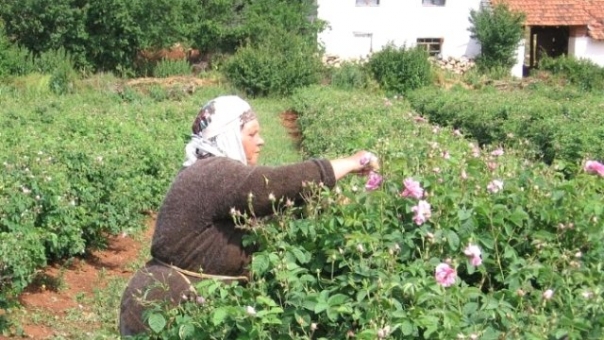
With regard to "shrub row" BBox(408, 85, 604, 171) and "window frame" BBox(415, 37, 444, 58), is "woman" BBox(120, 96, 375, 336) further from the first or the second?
"window frame" BBox(415, 37, 444, 58)

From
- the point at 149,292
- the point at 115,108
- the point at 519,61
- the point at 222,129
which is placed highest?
the point at 222,129

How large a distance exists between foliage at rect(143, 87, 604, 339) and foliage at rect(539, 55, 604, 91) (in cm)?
2882

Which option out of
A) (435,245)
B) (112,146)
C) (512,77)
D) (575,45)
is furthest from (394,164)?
(575,45)

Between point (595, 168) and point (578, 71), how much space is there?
29.9m

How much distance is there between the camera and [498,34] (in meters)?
33.1

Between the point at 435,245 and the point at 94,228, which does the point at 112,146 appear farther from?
the point at 435,245

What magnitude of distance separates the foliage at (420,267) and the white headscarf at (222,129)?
36 cm

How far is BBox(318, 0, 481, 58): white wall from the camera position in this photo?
3478 centimetres

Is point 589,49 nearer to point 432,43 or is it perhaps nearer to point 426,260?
point 432,43

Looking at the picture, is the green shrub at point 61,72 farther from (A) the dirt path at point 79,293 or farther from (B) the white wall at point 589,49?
(A) the dirt path at point 79,293

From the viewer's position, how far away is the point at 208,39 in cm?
3300

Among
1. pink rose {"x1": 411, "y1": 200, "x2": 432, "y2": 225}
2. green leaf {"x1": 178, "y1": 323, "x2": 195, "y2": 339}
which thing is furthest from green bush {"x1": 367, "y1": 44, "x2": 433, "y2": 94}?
green leaf {"x1": 178, "y1": 323, "x2": 195, "y2": 339}

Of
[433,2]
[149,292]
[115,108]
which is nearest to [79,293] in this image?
[149,292]

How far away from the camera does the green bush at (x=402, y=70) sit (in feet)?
96.3
